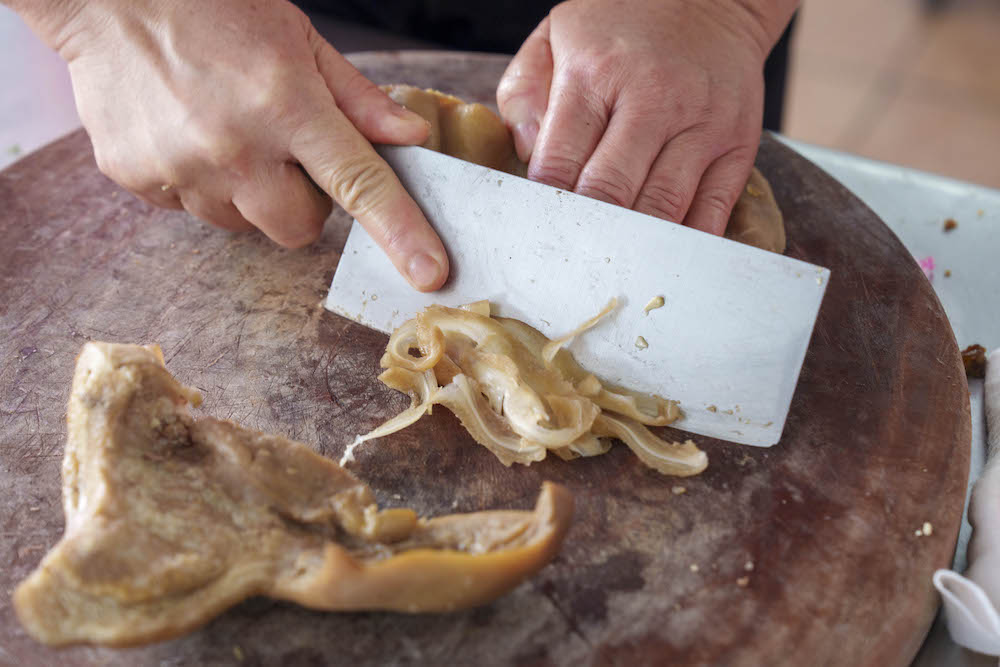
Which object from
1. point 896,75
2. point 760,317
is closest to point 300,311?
point 760,317

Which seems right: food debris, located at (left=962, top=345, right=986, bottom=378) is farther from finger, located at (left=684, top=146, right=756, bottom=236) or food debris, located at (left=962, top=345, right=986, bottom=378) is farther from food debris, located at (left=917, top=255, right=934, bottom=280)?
finger, located at (left=684, top=146, right=756, bottom=236)

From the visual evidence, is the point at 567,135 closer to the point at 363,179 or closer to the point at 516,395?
the point at 363,179

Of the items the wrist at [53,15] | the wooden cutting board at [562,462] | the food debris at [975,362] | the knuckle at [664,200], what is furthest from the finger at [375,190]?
the food debris at [975,362]

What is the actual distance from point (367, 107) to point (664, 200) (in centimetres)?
65

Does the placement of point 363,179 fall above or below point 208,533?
above

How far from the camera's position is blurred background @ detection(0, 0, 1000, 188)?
5.18 m

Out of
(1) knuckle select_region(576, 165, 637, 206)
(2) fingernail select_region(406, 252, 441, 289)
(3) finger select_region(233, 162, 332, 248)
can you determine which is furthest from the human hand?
(3) finger select_region(233, 162, 332, 248)

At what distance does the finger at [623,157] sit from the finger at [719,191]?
14 cm

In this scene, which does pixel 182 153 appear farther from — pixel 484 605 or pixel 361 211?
pixel 484 605

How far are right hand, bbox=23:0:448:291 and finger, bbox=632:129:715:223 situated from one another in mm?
485

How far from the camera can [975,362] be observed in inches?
74.0

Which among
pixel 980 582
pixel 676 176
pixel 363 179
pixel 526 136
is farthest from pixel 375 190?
pixel 980 582

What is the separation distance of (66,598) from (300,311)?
2.82 feet

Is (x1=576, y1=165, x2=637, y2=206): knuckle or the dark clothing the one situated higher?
(x1=576, y1=165, x2=637, y2=206): knuckle
